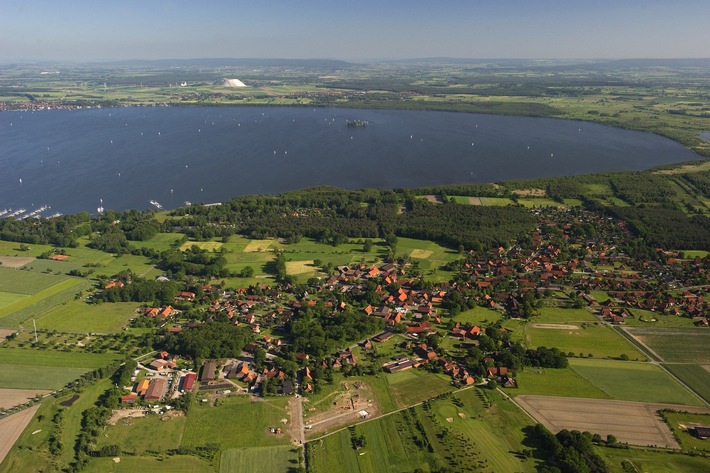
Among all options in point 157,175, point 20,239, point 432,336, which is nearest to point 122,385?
point 432,336

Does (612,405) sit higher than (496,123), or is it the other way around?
(496,123)

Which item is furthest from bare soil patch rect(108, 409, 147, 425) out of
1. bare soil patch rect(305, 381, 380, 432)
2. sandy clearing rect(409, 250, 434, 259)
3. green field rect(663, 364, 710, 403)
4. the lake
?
the lake

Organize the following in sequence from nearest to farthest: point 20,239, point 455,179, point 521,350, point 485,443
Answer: point 485,443 < point 521,350 < point 20,239 < point 455,179

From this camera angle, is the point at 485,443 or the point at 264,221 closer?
the point at 485,443

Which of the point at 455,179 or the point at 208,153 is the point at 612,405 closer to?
the point at 455,179

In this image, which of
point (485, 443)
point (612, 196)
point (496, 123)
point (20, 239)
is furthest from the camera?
point (496, 123)

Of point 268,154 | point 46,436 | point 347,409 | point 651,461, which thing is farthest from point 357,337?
point 268,154

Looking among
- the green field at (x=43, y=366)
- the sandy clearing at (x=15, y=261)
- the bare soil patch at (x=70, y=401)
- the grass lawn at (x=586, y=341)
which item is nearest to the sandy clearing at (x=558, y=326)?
the grass lawn at (x=586, y=341)
